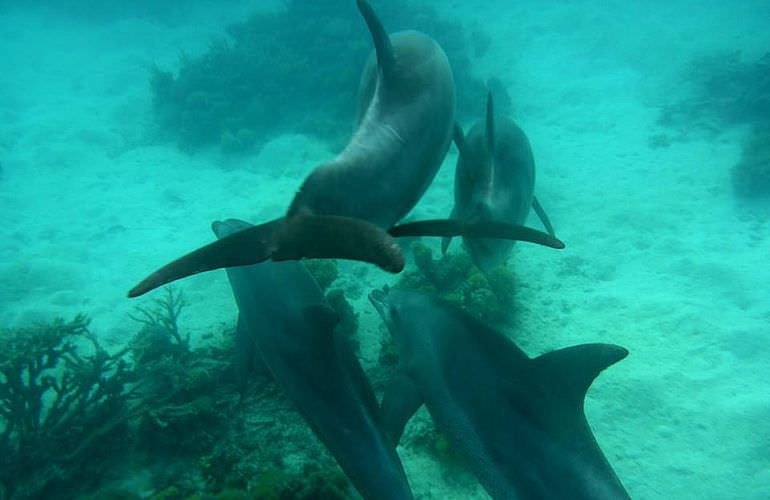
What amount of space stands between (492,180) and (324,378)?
6.44ft

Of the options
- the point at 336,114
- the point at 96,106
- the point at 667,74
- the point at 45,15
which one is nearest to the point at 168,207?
the point at 336,114

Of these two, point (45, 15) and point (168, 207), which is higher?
point (45, 15)

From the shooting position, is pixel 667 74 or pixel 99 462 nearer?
pixel 99 462

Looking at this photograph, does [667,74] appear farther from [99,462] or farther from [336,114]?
[99,462]

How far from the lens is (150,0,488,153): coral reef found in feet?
42.3

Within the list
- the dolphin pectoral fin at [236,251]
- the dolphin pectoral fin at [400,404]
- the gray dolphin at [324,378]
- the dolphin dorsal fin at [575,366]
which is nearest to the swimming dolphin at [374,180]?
the dolphin pectoral fin at [236,251]

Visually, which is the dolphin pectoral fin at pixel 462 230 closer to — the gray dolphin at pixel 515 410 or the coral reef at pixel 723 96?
the gray dolphin at pixel 515 410

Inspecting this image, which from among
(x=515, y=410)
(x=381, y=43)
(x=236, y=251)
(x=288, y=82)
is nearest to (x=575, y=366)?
(x=515, y=410)

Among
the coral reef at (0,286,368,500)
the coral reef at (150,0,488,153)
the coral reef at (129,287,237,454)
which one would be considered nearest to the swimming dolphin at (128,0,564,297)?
the coral reef at (0,286,368,500)

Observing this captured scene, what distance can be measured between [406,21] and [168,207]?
12318 mm

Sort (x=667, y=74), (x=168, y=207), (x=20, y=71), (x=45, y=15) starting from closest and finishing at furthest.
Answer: (x=168, y=207) < (x=667, y=74) < (x=20, y=71) < (x=45, y=15)

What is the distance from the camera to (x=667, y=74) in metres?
14.1

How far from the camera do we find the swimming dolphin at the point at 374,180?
1.56 metres

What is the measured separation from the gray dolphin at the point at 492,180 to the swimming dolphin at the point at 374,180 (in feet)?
2.71
